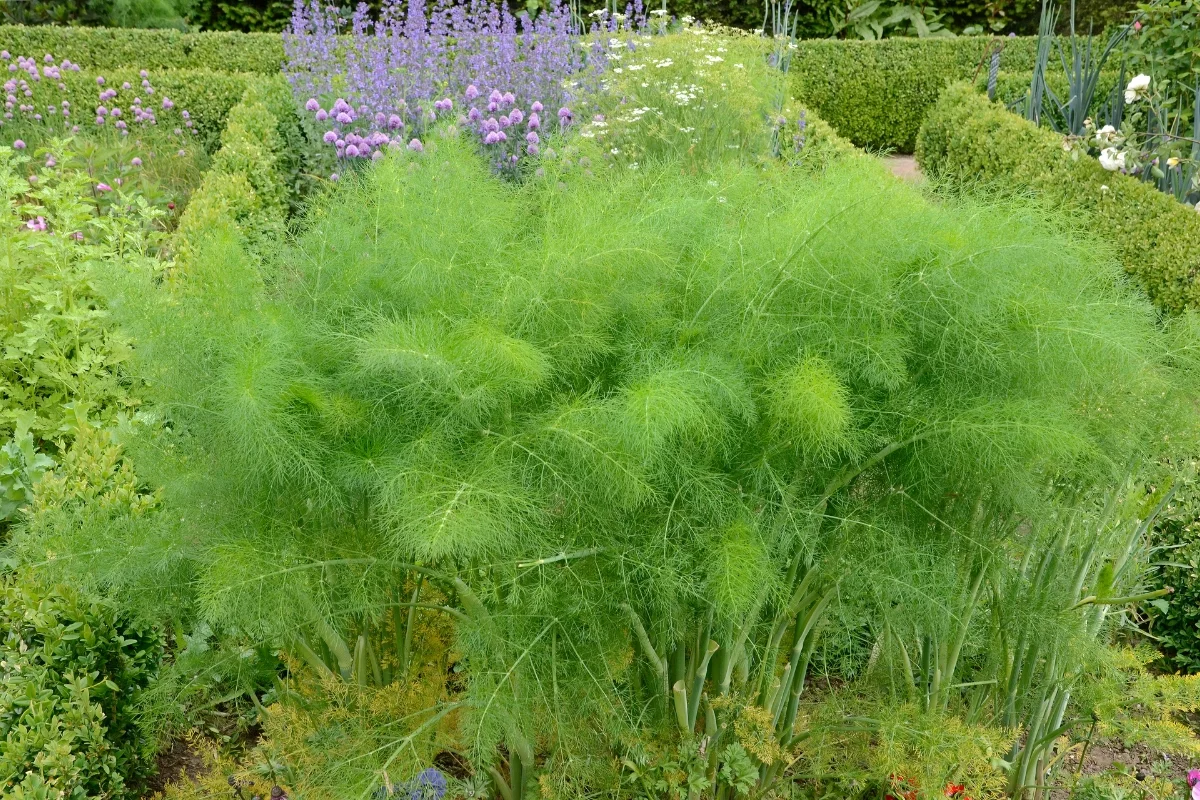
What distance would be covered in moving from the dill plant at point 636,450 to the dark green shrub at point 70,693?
225mm

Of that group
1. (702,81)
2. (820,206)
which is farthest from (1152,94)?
(820,206)

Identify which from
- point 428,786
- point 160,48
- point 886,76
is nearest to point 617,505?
point 428,786

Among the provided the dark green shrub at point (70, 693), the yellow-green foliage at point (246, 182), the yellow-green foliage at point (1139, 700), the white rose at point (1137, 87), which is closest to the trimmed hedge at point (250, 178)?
the yellow-green foliage at point (246, 182)

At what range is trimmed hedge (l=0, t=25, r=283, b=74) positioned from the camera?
9.84 metres

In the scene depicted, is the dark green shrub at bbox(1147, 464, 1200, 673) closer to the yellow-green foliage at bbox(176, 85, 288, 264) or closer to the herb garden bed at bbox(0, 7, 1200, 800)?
the herb garden bed at bbox(0, 7, 1200, 800)

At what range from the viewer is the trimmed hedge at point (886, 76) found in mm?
10086

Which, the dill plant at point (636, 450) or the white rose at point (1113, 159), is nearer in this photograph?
the dill plant at point (636, 450)

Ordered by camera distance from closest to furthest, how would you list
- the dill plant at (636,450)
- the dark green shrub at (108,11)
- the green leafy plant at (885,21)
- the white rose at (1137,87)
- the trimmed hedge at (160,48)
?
the dill plant at (636,450) → the white rose at (1137,87) → the trimmed hedge at (160,48) → the dark green shrub at (108,11) → the green leafy plant at (885,21)

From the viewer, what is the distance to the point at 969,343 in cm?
171

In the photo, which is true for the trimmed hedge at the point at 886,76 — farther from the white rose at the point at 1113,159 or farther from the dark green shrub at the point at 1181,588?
the dark green shrub at the point at 1181,588

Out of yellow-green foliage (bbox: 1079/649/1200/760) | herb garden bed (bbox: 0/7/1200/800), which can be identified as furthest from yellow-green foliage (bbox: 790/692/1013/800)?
yellow-green foliage (bbox: 1079/649/1200/760)

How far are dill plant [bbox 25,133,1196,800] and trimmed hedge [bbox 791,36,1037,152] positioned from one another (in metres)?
8.67

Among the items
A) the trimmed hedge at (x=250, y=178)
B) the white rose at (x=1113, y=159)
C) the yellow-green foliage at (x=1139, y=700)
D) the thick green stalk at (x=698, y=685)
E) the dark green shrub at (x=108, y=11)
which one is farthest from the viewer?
the dark green shrub at (x=108, y=11)

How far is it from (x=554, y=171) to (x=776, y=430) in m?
1.50
